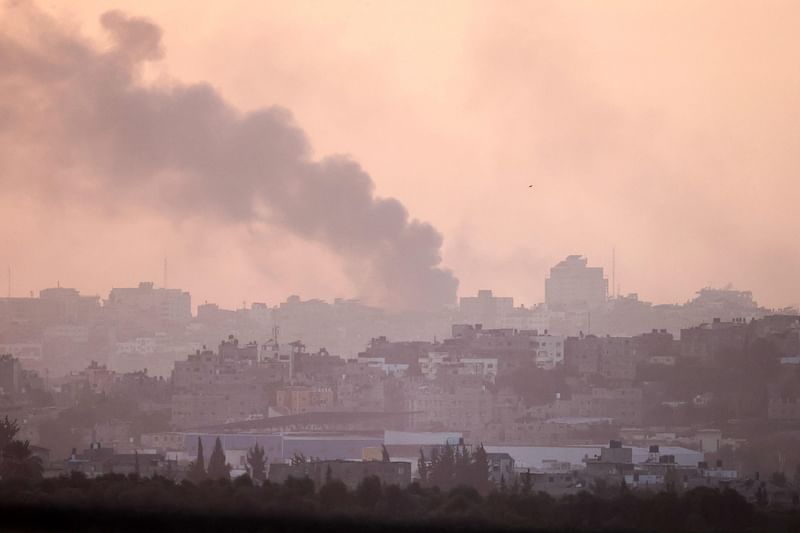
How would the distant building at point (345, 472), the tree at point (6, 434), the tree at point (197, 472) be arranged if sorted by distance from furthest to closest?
the tree at point (6, 434)
the tree at point (197, 472)
the distant building at point (345, 472)

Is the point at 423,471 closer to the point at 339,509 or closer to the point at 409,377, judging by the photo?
the point at 339,509

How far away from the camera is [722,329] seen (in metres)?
64.0

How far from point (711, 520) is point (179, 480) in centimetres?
789

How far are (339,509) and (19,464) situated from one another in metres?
9.40

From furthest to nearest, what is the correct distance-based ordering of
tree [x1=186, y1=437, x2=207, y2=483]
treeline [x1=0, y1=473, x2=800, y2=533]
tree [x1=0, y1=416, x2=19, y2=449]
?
tree [x1=0, y1=416, x2=19, y2=449]
tree [x1=186, y1=437, x2=207, y2=483]
treeline [x1=0, y1=473, x2=800, y2=533]

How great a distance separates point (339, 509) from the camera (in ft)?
82.9

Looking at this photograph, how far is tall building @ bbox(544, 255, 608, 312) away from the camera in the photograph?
75375 millimetres

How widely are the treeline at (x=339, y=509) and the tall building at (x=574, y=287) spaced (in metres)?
45.7

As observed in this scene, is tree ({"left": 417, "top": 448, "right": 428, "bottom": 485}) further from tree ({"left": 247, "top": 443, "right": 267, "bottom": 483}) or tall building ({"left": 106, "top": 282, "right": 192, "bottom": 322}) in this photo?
tall building ({"left": 106, "top": 282, "right": 192, "bottom": 322})

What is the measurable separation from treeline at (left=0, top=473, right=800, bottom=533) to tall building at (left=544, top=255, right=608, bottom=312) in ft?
150

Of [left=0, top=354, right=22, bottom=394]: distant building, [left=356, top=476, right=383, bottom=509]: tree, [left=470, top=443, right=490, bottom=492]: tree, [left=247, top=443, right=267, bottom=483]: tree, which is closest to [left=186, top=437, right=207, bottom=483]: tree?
[left=247, top=443, right=267, bottom=483]: tree

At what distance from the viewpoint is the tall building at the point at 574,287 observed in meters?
75.4

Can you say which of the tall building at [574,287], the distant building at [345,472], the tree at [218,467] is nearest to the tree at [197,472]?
the tree at [218,467]

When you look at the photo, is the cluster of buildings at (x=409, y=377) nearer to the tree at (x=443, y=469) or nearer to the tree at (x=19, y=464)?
the tree at (x=443, y=469)
